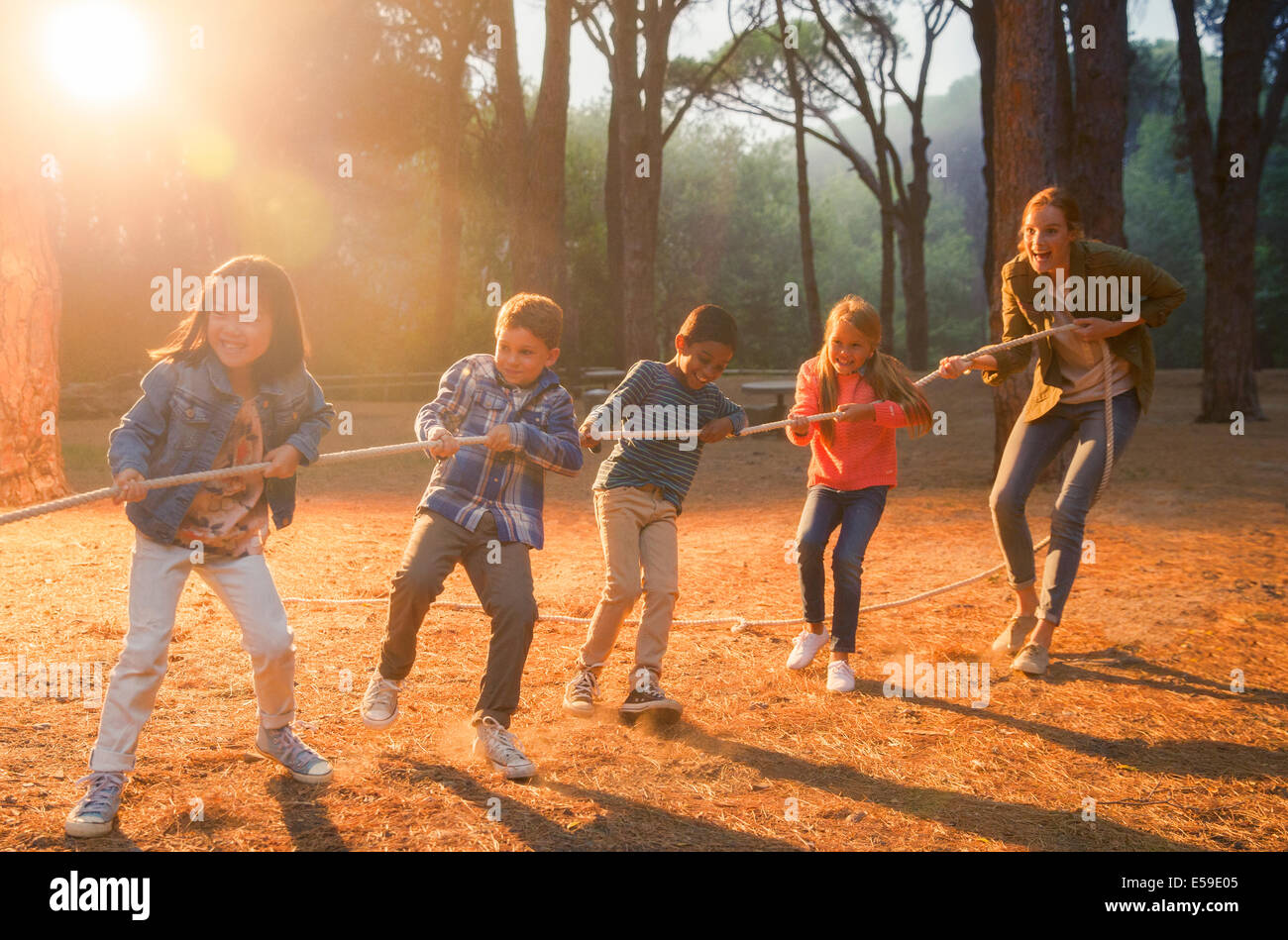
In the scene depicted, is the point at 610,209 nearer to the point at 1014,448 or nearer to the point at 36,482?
the point at 36,482

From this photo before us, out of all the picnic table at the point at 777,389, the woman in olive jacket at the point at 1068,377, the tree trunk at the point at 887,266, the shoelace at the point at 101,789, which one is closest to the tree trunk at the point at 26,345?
the shoelace at the point at 101,789

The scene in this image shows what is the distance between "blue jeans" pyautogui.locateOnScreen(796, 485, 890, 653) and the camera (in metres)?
4.88

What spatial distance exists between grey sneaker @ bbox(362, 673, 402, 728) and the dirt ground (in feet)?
0.41

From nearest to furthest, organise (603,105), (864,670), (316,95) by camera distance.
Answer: (864,670), (316,95), (603,105)

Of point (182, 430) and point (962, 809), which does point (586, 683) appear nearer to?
point (962, 809)

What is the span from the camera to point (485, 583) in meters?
3.85

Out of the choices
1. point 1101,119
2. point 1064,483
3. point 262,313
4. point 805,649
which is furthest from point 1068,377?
point 1101,119

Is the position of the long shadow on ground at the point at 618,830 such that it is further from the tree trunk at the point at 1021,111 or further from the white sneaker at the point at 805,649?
the tree trunk at the point at 1021,111

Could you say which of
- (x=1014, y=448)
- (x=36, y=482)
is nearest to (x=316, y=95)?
(x=36, y=482)

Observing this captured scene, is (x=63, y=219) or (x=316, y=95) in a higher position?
(x=316, y=95)

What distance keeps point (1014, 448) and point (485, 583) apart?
2.69 metres

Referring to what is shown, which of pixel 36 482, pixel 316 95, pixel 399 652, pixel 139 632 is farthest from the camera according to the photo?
pixel 316 95

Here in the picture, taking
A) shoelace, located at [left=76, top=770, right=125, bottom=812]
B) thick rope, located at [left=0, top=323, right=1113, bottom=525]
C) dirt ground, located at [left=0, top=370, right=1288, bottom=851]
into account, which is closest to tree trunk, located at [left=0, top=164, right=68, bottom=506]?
dirt ground, located at [left=0, top=370, right=1288, bottom=851]
